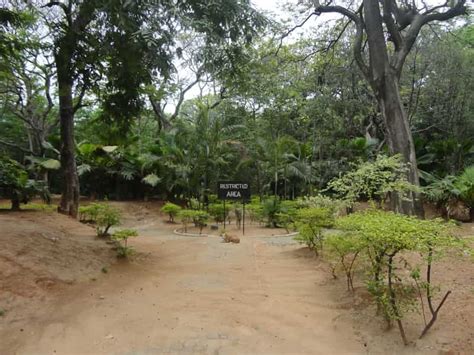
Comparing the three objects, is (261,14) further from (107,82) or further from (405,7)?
(405,7)

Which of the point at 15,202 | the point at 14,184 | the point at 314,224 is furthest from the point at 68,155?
the point at 314,224

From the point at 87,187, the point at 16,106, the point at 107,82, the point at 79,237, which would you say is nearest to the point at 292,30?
the point at 107,82

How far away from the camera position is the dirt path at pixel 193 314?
3.49 meters

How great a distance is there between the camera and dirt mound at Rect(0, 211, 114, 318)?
4355mm

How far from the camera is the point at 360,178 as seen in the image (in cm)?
536

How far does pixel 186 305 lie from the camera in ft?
14.5

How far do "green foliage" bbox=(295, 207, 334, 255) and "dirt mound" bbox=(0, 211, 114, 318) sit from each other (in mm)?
3383

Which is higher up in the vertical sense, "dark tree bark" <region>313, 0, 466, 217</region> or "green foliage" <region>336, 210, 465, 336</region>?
"dark tree bark" <region>313, 0, 466, 217</region>

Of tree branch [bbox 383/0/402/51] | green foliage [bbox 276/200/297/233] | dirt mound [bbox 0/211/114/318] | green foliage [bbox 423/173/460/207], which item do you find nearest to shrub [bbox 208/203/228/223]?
green foliage [bbox 276/200/297/233]

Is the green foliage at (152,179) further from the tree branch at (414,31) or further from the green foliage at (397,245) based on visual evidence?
the green foliage at (397,245)

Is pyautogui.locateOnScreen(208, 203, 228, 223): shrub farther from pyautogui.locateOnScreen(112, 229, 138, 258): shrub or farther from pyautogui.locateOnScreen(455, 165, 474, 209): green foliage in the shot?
pyautogui.locateOnScreen(455, 165, 474, 209): green foliage

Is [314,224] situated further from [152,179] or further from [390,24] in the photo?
[152,179]

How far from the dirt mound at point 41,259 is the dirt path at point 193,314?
0.30 m

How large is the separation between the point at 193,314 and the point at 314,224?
11.0 ft
